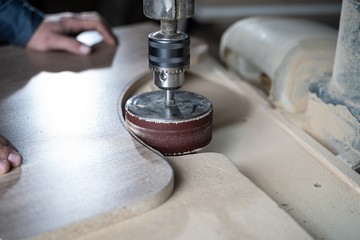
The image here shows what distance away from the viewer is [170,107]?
36.5 inches

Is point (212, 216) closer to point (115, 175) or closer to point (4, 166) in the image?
point (115, 175)

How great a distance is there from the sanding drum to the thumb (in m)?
0.50

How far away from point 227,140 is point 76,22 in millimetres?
706

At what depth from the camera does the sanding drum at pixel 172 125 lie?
2.90 feet

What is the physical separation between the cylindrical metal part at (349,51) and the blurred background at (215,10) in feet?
7.16

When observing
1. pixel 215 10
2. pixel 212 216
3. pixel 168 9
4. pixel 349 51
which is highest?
pixel 168 9

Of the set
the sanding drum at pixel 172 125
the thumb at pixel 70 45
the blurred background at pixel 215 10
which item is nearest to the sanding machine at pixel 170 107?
the sanding drum at pixel 172 125

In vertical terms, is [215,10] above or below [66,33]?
below

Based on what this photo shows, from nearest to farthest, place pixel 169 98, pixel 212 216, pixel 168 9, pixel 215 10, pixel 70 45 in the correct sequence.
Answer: pixel 212 216 → pixel 168 9 → pixel 169 98 → pixel 70 45 → pixel 215 10

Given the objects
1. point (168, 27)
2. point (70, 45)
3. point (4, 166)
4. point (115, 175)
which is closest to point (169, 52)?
point (168, 27)

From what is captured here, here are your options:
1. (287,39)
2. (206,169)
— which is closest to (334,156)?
(206,169)

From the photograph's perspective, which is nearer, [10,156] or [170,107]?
[10,156]

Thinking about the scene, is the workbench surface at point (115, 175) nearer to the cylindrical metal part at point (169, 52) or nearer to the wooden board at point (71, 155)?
the wooden board at point (71, 155)

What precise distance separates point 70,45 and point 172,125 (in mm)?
635
